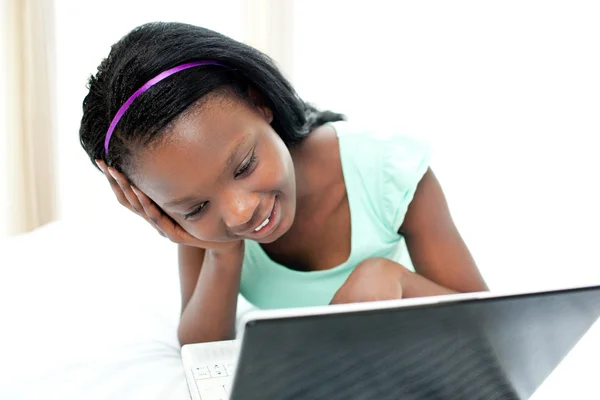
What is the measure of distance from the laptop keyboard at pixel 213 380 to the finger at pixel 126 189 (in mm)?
276

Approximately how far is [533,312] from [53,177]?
2318mm

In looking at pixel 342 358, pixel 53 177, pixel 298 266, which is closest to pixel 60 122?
pixel 53 177

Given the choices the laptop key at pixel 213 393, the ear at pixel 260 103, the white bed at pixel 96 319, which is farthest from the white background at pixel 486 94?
the laptop key at pixel 213 393

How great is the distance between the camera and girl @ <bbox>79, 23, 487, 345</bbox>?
83cm

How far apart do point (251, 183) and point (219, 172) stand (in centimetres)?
6

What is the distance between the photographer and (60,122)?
254 centimetres

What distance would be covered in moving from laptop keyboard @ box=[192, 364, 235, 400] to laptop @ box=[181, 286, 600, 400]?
0.72ft

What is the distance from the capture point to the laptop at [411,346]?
463 mm

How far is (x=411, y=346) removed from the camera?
529 mm

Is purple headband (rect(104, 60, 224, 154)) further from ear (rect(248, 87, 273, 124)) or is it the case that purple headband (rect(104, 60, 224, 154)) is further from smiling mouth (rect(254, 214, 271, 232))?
smiling mouth (rect(254, 214, 271, 232))

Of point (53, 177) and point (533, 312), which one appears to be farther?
point (53, 177)

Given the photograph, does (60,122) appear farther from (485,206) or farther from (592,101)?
(592,101)

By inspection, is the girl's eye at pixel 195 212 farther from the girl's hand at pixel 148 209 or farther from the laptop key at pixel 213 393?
the laptop key at pixel 213 393

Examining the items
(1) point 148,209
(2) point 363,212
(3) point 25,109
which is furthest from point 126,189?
(3) point 25,109
